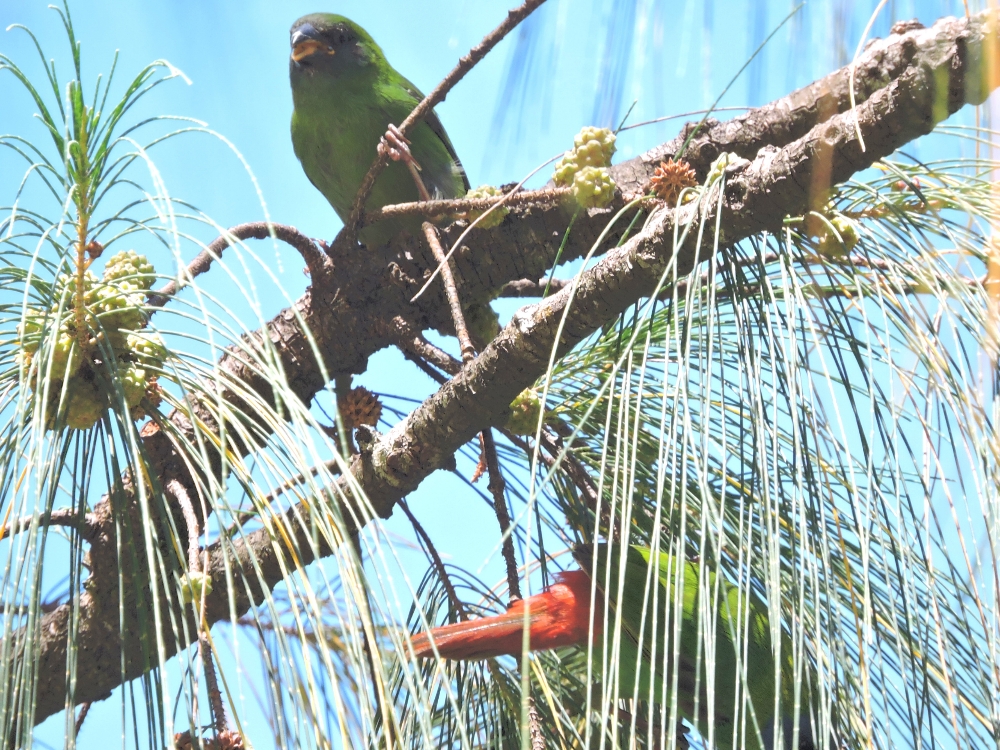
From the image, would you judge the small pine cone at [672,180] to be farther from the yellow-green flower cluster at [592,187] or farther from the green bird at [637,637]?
the green bird at [637,637]

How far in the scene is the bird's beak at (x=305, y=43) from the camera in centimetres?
234

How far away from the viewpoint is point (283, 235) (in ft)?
4.71

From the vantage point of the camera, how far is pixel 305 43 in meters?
2.36

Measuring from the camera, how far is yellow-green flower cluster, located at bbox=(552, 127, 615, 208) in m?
1.01

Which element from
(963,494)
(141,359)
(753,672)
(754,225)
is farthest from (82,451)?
(753,672)

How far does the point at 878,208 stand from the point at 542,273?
0.68 meters

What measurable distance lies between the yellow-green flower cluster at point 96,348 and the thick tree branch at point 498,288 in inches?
4.3

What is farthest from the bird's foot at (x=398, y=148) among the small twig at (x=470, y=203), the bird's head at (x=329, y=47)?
the bird's head at (x=329, y=47)

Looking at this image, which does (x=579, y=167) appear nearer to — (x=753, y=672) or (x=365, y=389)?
(x=365, y=389)

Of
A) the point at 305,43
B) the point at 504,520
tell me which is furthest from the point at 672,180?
the point at 305,43

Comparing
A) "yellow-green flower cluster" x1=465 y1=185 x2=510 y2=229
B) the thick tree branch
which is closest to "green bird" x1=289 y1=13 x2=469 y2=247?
the thick tree branch

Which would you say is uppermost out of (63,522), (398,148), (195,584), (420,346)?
(398,148)

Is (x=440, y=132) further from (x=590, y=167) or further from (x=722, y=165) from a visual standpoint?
(x=722, y=165)

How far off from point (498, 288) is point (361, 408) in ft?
1.10
